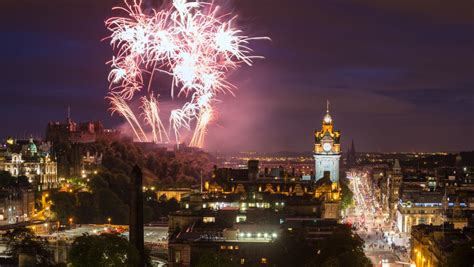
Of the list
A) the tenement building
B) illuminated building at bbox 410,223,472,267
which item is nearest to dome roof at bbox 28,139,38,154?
the tenement building

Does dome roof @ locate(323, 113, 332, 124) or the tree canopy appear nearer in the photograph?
the tree canopy

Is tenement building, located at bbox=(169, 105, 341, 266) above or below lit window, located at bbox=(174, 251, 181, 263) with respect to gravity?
above

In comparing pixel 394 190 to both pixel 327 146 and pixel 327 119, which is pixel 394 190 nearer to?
pixel 327 146

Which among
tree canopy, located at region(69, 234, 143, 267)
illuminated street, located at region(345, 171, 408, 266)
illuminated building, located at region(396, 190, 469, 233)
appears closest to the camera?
tree canopy, located at region(69, 234, 143, 267)

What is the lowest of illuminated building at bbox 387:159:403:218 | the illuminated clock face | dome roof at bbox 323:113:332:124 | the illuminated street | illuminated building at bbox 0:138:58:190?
the illuminated street

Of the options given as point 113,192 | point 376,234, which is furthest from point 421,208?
point 113,192

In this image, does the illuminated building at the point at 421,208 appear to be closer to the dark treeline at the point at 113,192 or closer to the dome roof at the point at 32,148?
the dark treeline at the point at 113,192

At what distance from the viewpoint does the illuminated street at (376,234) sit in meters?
96.6

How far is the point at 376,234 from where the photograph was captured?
407ft

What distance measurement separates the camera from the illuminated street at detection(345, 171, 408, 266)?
96562 millimetres

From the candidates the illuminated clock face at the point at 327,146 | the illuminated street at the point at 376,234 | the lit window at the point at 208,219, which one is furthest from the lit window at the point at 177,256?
the illuminated clock face at the point at 327,146

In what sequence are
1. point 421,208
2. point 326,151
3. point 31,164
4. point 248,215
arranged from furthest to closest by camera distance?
point 326,151 → point 31,164 → point 421,208 → point 248,215

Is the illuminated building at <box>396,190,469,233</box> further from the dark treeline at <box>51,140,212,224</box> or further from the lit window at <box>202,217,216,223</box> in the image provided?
the lit window at <box>202,217,216,223</box>

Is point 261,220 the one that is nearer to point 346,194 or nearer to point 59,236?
point 59,236
